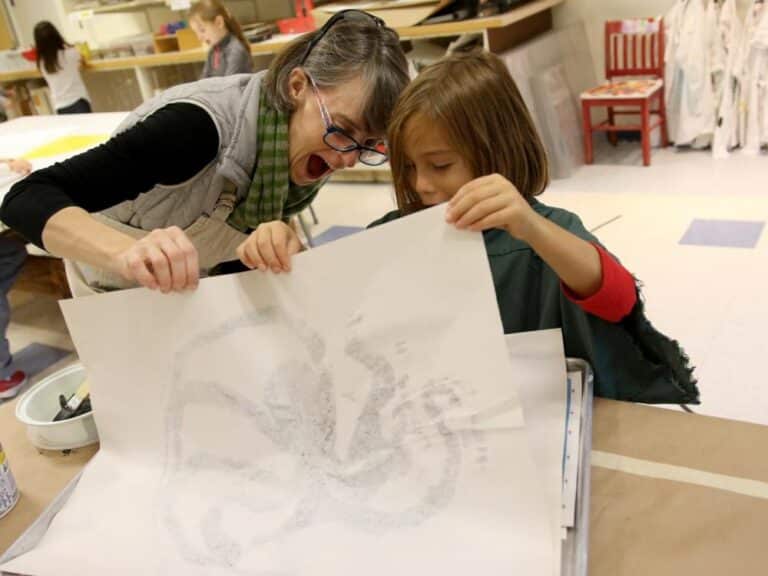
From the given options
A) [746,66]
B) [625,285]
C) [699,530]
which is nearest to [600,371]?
[625,285]

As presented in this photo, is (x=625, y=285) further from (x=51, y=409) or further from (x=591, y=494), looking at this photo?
(x=51, y=409)

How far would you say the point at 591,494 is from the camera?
0.65m

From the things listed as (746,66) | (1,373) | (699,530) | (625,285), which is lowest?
(1,373)

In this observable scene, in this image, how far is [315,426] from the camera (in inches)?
27.4

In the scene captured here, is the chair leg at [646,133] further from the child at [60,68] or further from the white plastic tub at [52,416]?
the child at [60,68]

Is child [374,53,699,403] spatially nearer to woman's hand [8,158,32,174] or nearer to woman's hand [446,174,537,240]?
woman's hand [446,174,537,240]

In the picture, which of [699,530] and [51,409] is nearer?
[699,530]

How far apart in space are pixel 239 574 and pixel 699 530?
393mm

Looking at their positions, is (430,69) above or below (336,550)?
above

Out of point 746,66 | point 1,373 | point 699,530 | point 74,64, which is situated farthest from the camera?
point 74,64

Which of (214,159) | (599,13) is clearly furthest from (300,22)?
(214,159)

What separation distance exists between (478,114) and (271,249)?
34 centimetres

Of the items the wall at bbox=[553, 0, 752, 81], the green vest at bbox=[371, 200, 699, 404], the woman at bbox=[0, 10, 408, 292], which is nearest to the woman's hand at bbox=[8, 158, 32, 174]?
the woman at bbox=[0, 10, 408, 292]

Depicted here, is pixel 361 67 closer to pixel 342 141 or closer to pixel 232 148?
pixel 342 141
